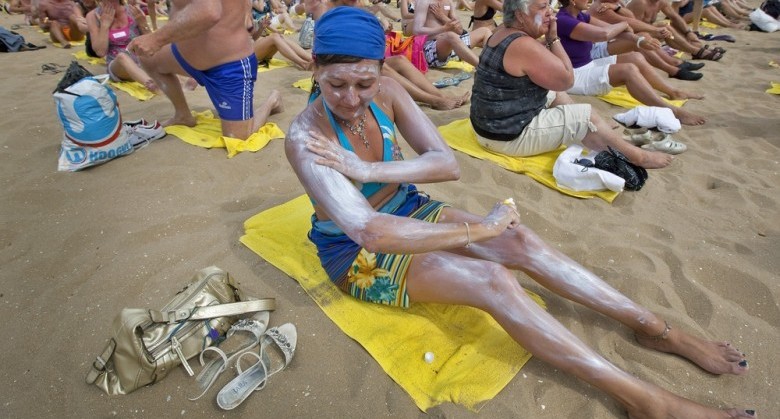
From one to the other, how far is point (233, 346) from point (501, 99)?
259 cm

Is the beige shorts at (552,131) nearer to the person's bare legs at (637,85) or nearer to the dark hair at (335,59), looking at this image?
the person's bare legs at (637,85)

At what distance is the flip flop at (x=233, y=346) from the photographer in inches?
68.1

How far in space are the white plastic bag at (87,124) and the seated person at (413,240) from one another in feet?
7.19

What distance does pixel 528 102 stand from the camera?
10.6ft

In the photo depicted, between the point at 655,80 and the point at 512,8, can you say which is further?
the point at 655,80

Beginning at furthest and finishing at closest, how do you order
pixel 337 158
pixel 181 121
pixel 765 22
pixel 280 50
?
pixel 765 22, pixel 280 50, pixel 181 121, pixel 337 158

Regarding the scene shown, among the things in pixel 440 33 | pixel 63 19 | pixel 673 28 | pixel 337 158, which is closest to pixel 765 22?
pixel 673 28

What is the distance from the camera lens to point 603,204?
2953 mm

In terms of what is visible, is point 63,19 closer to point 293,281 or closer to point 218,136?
point 218,136

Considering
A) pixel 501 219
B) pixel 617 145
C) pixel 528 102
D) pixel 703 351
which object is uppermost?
pixel 501 219

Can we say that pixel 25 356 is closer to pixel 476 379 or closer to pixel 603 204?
pixel 476 379

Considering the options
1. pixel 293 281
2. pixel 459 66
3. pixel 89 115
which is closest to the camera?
pixel 293 281

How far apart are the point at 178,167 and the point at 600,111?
14.3ft

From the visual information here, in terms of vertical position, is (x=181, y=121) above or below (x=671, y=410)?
below
